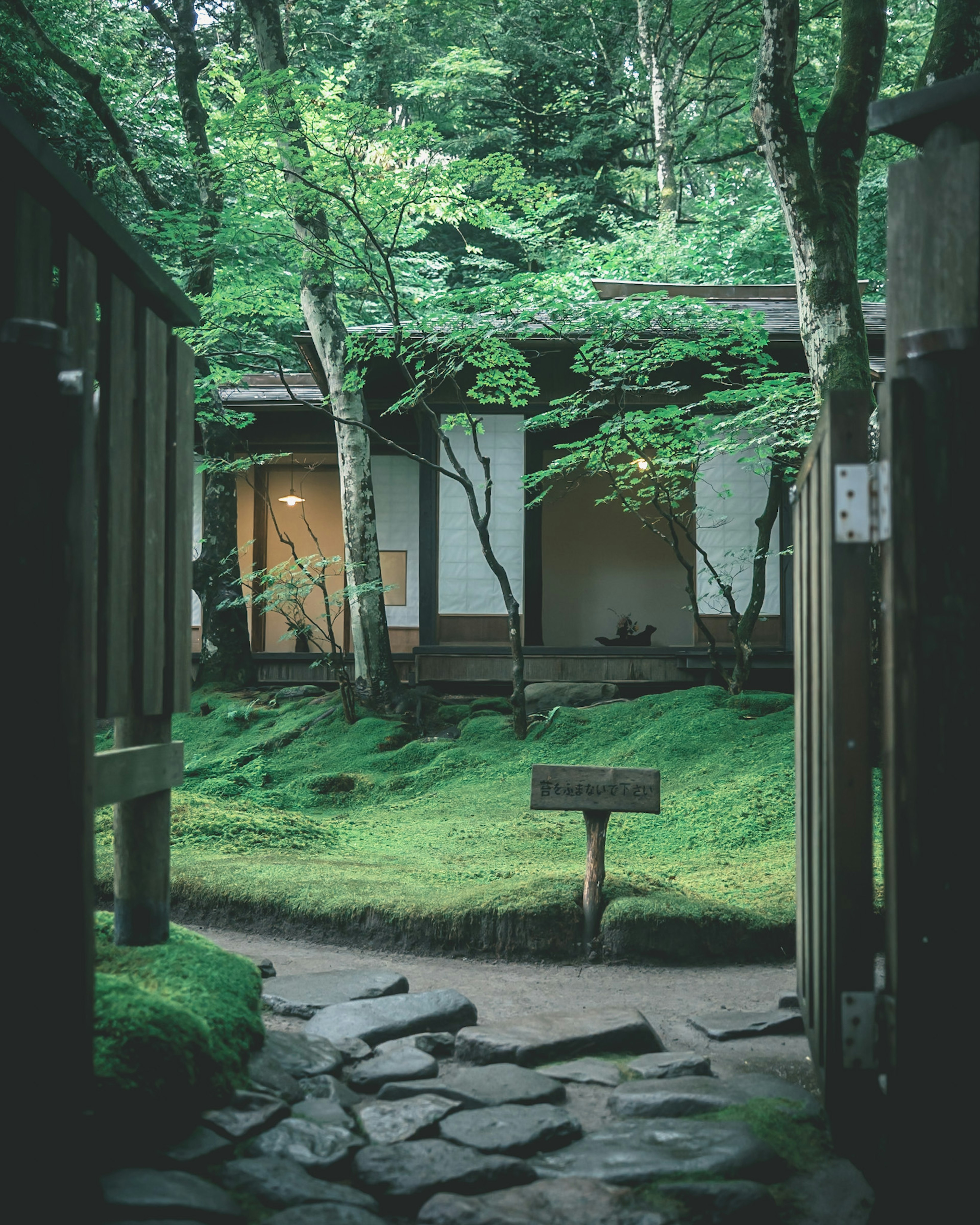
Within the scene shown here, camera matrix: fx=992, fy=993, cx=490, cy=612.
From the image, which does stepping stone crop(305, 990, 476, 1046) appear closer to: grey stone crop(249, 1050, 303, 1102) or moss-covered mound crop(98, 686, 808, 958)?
grey stone crop(249, 1050, 303, 1102)

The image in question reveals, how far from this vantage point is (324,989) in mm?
4410

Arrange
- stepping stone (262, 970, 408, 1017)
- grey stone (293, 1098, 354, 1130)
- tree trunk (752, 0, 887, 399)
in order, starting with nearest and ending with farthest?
grey stone (293, 1098, 354, 1130) < stepping stone (262, 970, 408, 1017) < tree trunk (752, 0, 887, 399)

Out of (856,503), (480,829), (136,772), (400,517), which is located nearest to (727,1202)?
(856,503)

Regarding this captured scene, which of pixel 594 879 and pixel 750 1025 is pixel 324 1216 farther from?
pixel 594 879

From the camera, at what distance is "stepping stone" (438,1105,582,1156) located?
270 centimetres

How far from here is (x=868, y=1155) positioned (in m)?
2.56

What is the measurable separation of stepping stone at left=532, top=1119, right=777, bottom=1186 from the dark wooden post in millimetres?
2557

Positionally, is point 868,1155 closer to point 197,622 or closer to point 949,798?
point 949,798

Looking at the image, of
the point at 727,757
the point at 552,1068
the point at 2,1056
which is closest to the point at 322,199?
the point at 727,757

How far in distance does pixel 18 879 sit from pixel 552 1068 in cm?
219

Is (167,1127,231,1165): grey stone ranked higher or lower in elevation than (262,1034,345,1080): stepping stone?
higher

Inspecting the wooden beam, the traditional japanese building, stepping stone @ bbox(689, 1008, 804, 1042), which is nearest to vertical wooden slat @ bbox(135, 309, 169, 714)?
the wooden beam

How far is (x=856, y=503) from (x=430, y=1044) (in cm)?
256

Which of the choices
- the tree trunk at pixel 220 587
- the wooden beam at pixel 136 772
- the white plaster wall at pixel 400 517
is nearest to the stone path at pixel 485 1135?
the wooden beam at pixel 136 772
